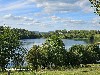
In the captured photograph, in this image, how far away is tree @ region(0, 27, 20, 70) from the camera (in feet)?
216

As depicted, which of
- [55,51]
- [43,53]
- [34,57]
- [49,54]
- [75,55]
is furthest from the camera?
[75,55]

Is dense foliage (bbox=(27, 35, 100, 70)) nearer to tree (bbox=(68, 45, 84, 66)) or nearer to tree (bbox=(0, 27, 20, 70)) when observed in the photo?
tree (bbox=(68, 45, 84, 66))

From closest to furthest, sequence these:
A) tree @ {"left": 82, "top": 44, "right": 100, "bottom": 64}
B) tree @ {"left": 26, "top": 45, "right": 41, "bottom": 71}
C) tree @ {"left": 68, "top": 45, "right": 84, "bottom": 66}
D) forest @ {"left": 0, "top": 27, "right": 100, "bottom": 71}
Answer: forest @ {"left": 0, "top": 27, "right": 100, "bottom": 71}
tree @ {"left": 26, "top": 45, "right": 41, "bottom": 71}
tree @ {"left": 68, "top": 45, "right": 84, "bottom": 66}
tree @ {"left": 82, "top": 44, "right": 100, "bottom": 64}

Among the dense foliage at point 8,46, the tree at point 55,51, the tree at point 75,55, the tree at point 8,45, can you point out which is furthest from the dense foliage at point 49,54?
the tree at point 8,45

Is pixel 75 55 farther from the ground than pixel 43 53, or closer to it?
closer to it

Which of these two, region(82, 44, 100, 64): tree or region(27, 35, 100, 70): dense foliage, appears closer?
region(27, 35, 100, 70): dense foliage

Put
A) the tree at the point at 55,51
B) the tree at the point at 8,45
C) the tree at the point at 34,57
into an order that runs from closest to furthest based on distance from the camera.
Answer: the tree at the point at 8,45
the tree at the point at 34,57
the tree at the point at 55,51

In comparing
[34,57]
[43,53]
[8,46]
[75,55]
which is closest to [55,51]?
[43,53]

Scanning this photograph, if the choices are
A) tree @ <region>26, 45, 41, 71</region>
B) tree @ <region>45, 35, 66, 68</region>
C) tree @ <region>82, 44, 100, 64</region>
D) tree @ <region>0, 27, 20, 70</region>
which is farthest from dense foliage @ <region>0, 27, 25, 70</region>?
tree @ <region>82, 44, 100, 64</region>

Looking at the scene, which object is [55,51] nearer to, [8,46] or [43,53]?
[43,53]

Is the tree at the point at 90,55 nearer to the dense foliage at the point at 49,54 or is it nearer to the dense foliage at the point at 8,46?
the dense foliage at the point at 49,54

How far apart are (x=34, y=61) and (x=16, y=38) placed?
38.0m

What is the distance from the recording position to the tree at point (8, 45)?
65.9 metres

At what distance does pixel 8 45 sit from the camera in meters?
65.4
